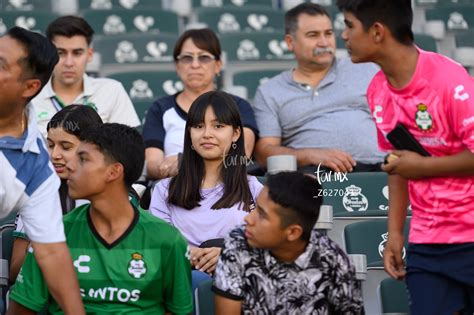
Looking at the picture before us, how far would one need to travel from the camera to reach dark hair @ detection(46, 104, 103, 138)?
461 cm

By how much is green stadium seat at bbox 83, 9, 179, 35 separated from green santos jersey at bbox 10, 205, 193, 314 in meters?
4.53

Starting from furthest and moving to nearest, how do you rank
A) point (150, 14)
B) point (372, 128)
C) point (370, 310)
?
point (150, 14), point (372, 128), point (370, 310)

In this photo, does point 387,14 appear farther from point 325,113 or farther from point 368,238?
point 325,113

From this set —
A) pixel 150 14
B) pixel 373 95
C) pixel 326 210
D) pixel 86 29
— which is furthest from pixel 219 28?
pixel 373 95

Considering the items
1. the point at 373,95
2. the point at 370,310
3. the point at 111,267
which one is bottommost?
the point at 370,310

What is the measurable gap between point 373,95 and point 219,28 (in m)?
4.68

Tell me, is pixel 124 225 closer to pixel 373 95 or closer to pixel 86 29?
pixel 373 95

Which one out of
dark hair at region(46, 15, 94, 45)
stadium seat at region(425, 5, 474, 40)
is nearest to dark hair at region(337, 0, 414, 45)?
dark hair at region(46, 15, 94, 45)

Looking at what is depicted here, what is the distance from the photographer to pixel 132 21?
8.33 m

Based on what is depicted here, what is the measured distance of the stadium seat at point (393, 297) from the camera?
4156 millimetres

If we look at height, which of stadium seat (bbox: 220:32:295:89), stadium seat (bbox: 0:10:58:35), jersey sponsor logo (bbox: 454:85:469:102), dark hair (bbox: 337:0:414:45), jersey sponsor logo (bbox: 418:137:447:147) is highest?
stadium seat (bbox: 0:10:58:35)

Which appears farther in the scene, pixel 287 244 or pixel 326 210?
pixel 326 210

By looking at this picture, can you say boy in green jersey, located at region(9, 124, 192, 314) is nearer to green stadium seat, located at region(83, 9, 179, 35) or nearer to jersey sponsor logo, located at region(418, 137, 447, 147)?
jersey sponsor logo, located at region(418, 137, 447, 147)

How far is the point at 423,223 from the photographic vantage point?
148 inches
